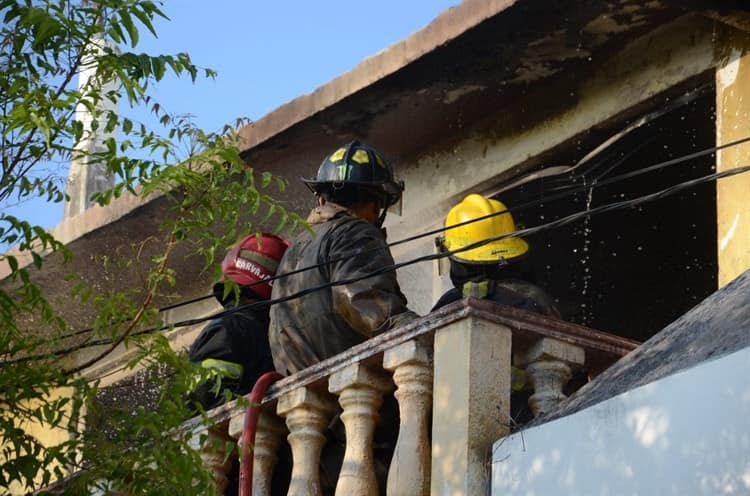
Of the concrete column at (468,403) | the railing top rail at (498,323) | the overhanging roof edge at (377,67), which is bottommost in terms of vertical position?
the concrete column at (468,403)

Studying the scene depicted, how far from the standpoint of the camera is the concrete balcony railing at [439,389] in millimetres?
5695

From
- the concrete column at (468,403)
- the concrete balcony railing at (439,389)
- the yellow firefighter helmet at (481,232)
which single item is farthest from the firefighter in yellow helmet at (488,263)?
the concrete column at (468,403)

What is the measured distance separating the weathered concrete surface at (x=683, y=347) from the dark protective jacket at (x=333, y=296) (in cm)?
119

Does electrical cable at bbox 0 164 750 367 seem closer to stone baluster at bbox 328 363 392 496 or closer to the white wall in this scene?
stone baluster at bbox 328 363 392 496

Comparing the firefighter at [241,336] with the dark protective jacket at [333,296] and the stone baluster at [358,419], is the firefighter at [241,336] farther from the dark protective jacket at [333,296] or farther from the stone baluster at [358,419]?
the stone baluster at [358,419]

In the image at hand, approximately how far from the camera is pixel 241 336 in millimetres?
7922

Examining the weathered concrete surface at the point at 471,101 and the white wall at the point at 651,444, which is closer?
the white wall at the point at 651,444

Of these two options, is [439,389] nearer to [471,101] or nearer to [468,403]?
[468,403]

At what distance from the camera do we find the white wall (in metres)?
4.70

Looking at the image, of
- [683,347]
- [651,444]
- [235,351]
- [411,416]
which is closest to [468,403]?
[411,416]

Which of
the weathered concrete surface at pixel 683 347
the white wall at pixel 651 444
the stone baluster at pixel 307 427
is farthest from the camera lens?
the stone baluster at pixel 307 427

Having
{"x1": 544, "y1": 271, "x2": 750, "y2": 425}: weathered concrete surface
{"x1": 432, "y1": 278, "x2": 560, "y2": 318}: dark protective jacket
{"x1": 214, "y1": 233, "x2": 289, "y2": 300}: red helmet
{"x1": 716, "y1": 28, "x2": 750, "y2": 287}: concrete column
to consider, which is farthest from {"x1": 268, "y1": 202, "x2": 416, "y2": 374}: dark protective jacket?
{"x1": 716, "y1": 28, "x2": 750, "y2": 287}: concrete column

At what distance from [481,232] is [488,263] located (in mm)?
578

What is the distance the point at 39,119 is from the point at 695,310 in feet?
7.59
